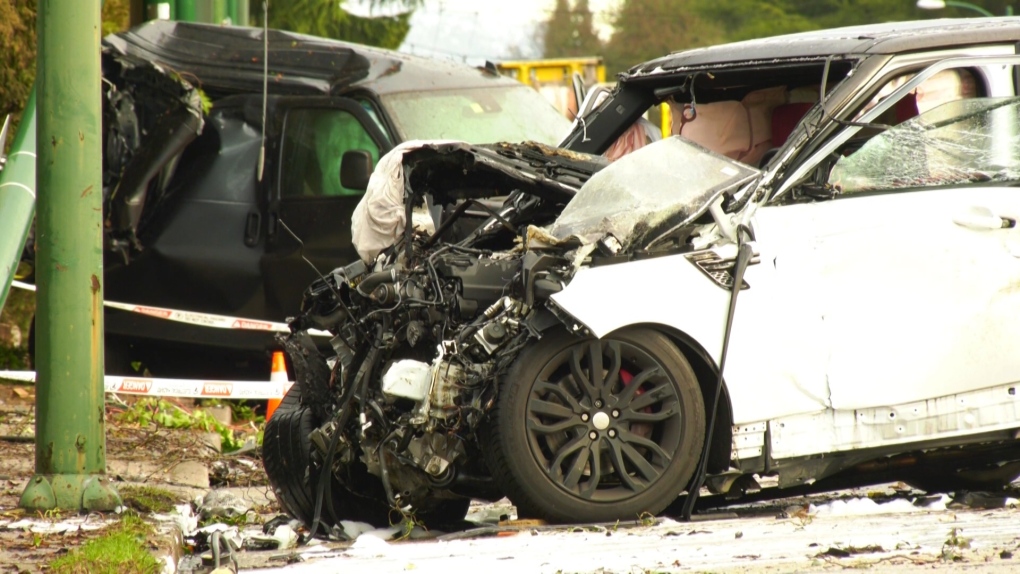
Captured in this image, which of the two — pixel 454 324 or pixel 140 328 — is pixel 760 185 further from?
pixel 140 328

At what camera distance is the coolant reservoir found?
17.9ft

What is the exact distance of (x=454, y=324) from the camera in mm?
5570

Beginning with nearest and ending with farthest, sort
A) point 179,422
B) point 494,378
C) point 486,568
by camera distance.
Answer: point 486,568, point 494,378, point 179,422

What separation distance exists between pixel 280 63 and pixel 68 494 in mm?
5200

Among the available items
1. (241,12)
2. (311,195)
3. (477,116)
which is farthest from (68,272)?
(241,12)

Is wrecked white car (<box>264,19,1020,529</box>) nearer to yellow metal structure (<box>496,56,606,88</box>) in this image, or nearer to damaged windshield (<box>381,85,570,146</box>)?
damaged windshield (<box>381,85,570,146</box>)

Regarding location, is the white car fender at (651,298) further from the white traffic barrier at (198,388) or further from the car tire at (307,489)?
the white traffic barrier at (198,388)

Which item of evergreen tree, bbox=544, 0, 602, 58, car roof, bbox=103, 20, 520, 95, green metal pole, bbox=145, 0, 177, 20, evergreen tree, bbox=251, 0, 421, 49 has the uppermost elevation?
evergreen tree, bbox=544, 0, 602, 58

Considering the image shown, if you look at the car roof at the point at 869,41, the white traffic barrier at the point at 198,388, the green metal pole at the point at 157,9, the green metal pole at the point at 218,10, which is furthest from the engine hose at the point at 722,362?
the green metal pole at the point at 218,10

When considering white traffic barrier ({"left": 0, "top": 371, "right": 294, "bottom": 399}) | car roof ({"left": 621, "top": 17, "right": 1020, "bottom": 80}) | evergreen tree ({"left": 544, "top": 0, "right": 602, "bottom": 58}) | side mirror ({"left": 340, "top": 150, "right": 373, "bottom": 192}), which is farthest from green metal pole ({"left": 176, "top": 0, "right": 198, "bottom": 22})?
evergreen tree ({"left": 544, "top": 0, "right": 602, "bottom": 58})

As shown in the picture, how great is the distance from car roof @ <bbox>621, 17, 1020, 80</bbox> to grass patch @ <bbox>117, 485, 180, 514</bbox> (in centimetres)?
307

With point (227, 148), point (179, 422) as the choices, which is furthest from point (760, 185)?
point (227, 148)

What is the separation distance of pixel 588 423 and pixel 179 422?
4579 mm

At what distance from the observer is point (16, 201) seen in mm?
8555
